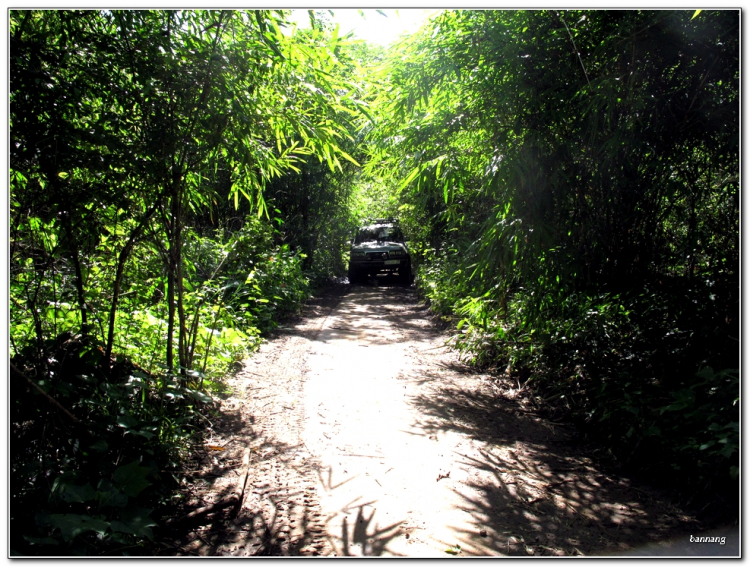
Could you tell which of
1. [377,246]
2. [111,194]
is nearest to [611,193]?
[111,194]

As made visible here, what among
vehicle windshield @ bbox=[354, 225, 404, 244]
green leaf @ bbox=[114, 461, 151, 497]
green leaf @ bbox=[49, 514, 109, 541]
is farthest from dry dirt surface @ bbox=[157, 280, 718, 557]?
vehicle windshield @ bbox=[354, 225, 404, 244]

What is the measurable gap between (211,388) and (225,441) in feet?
3.27

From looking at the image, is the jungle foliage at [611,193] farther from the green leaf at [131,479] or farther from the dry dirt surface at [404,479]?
the green leaf at [131,479]

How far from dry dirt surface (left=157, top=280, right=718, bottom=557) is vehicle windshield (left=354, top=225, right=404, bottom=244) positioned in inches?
434

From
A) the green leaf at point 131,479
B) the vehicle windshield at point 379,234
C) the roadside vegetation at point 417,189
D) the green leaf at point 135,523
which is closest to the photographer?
the green leaf at point 135,523

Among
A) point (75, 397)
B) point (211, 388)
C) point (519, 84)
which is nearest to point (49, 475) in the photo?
point (75, 397)

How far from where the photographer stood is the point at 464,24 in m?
4.27

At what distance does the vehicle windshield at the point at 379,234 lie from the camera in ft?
54.5

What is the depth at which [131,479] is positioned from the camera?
2.63 metres

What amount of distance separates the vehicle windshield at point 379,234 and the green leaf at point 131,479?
14032 mm

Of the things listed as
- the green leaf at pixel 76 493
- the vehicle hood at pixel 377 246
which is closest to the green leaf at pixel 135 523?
the green leaf at pixel 76 493

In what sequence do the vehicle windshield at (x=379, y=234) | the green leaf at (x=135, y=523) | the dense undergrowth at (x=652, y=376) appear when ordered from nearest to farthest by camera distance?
the green leaf at (x=135, y=523)
the dense undergrowth at (x=652, y=376)
the vehicle windshield at (x=379, y=234)

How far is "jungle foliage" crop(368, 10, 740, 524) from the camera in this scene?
339 centimetres

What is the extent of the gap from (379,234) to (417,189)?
1176cm
